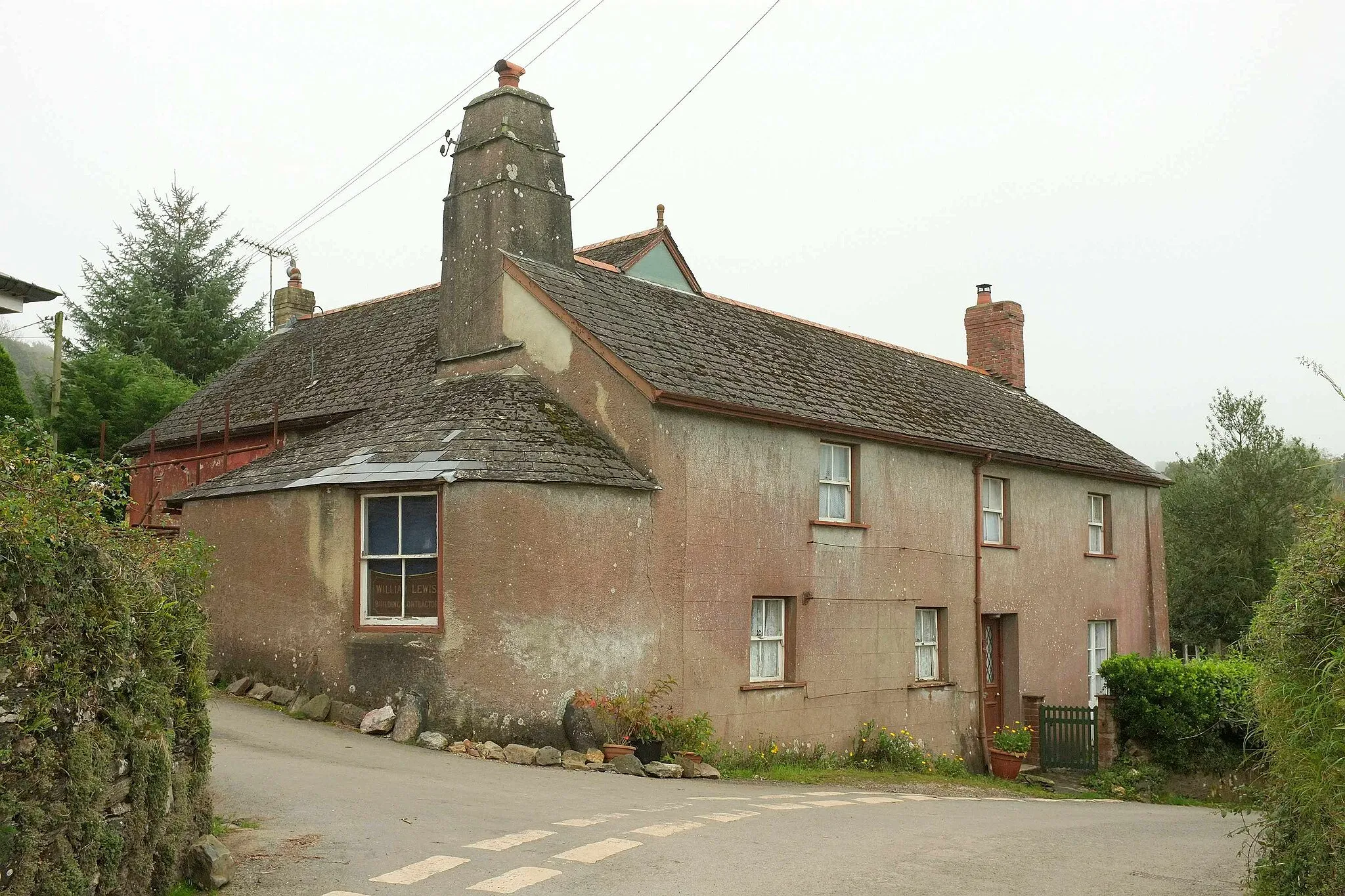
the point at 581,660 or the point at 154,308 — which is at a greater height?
the point at 154,308

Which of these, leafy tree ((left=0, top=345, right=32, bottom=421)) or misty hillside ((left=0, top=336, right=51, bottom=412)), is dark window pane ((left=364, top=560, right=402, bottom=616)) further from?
misty hillside ((left=0, top=336, right=51, bottom=412))

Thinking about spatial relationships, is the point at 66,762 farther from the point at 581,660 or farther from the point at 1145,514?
the point at 1145,514

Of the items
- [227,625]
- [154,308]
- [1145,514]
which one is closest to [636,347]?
[227,625]

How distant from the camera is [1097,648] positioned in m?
25.6

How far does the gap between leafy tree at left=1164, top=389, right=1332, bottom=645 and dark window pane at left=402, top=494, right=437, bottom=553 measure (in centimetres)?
3031

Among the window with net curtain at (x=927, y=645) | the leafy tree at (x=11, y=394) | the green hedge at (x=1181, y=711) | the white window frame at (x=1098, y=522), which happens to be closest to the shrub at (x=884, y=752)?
the window with net curtain at (x=927, y=645)

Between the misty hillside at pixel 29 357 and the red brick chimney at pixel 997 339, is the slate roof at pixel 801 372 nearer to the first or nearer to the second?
the red brick chimney at pixel 997 339

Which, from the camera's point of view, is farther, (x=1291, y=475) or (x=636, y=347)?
(x=1291, y=475)

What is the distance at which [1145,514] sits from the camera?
2759 centimetres

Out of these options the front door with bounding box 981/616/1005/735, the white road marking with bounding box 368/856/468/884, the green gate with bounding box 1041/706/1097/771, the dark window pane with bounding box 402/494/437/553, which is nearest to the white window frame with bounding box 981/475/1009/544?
the front door with bounding box 981/616/1005/735

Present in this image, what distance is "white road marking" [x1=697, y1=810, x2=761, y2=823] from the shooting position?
442 inches

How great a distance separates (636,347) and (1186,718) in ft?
38.2

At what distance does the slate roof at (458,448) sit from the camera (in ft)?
50.3

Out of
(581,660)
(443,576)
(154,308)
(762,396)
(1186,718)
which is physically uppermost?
Result: (154,308)
